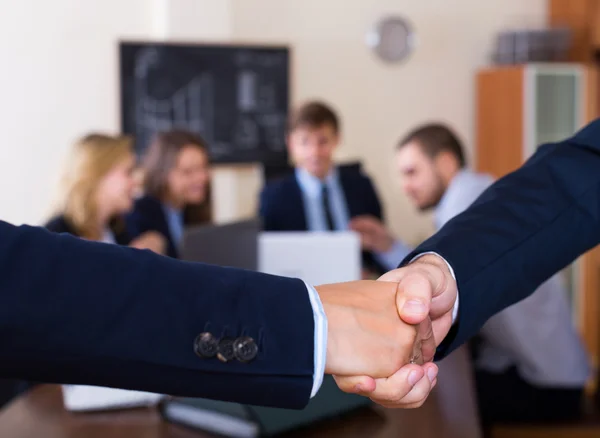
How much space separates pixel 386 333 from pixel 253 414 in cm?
53

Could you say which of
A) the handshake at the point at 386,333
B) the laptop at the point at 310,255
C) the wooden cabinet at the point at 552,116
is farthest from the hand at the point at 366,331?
the wooden cabinet at the point at 552,116

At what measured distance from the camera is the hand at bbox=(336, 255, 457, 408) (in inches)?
44.6

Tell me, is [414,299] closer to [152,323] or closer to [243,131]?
[152,323]

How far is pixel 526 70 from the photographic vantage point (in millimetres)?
5000

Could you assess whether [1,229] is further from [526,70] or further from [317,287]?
[526,70]

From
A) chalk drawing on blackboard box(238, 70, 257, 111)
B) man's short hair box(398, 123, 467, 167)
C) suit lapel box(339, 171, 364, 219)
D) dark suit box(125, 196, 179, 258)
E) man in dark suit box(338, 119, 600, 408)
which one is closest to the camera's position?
man in dark suit box(338, 119, 600, 408)

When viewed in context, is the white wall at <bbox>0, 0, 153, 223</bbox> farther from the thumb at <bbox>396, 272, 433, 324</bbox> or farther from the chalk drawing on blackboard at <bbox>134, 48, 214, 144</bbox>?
the thumb at <bbox>396, 272, 433, 324</bbox>

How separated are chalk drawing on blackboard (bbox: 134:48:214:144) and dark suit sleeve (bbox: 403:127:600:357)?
12.2ft

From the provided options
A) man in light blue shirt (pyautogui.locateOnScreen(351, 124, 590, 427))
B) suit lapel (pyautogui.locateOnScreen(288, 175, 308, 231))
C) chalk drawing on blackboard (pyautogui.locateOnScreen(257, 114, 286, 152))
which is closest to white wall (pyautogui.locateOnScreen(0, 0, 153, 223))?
chalk drawing on blackboard (pyautogui.locateOnScreen(257, 114, 286, 152))

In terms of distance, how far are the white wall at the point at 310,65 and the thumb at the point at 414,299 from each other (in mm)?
3482

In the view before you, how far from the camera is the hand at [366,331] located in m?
1.09

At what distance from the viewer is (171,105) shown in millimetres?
5035

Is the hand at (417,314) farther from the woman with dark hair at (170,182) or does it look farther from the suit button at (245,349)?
the woman with dark hair at (170,182)

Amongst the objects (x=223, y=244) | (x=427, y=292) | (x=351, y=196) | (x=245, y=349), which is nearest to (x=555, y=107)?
(x=351, y=196)
